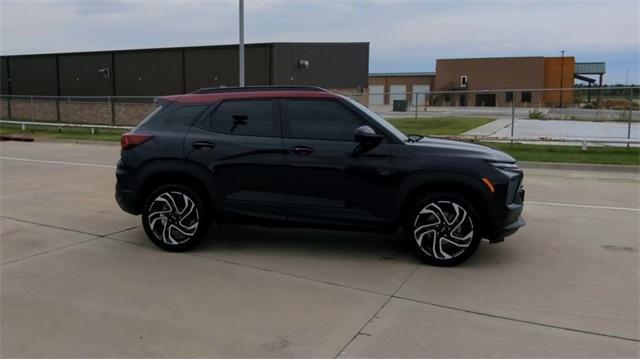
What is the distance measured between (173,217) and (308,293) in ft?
6.80

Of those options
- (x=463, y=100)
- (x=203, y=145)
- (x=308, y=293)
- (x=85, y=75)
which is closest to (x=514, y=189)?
(x=308, y=293)

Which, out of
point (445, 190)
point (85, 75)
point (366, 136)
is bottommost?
point (445, 190)

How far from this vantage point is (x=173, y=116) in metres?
6.59

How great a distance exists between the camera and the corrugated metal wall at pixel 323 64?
33.3 meters

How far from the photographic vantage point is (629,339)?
424cm

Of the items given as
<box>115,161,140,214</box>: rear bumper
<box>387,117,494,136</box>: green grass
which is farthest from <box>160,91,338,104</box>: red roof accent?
<box>387,117,494,136</box>: green grass

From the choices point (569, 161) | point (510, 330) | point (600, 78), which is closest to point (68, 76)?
point (569, 161)

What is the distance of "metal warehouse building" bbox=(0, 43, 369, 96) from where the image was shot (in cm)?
3341

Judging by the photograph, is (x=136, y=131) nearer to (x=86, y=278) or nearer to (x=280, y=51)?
(x=86, y=278)

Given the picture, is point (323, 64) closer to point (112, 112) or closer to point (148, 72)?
point (148, 72)

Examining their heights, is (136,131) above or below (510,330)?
above

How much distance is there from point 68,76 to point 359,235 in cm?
3782

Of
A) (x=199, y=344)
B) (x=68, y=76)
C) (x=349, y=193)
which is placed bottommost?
(x=199, y=344)

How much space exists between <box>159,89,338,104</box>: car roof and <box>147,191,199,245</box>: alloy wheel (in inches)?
41.9
